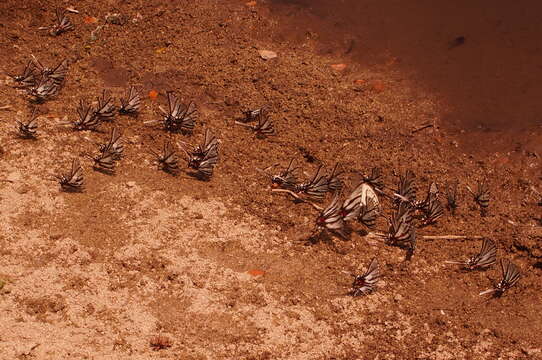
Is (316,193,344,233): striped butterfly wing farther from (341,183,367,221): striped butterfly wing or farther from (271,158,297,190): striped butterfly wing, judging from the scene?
(271,158,297,190): striped butterfly wing

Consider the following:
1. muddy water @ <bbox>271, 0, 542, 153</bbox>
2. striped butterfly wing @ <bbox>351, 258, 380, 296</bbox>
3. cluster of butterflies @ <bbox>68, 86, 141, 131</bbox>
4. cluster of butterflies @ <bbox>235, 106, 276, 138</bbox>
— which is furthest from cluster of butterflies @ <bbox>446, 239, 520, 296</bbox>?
cluster of butterflies @ <bbox>68, 86, 141, 131</bbox>

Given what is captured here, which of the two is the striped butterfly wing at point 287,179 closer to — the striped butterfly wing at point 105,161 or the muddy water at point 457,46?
the striped butterfly wing at point 105,161

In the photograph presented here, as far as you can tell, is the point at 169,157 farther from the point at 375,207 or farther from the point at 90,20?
the point at 90,20

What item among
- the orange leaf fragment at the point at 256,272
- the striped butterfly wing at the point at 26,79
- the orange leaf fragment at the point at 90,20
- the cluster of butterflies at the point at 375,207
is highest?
the orange leaf fragment at the point at 90,20

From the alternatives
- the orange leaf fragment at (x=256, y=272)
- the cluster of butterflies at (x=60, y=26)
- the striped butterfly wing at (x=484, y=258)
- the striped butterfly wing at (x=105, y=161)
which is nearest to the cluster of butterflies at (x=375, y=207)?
the striped butterfly wing at (x=484, y=258)

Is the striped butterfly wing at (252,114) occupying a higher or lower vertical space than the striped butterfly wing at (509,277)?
higher

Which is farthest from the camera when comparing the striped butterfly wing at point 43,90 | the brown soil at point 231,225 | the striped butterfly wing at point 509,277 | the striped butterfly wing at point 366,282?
the striped butterfly wing at point 43,90
